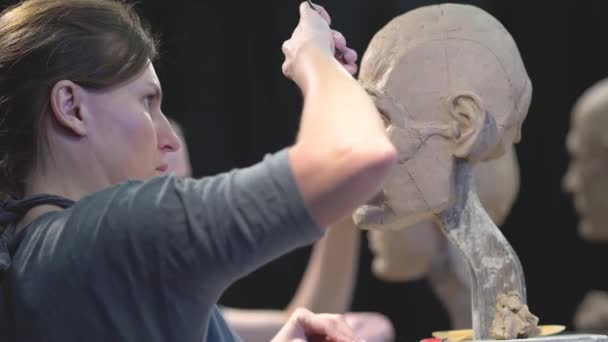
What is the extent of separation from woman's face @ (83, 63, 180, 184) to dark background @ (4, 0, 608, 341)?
1.72 metres

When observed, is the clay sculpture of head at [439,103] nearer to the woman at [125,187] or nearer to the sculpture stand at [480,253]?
the sculpture stand at [480,253]

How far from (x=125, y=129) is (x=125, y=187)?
233mm

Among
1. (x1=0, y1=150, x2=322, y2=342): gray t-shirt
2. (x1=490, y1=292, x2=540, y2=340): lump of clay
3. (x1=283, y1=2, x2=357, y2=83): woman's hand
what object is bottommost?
(x1=490, y1=292, x2=540, y2=340): lump of clay

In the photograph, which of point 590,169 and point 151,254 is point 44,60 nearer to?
point 151,254

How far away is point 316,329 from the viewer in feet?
5.14

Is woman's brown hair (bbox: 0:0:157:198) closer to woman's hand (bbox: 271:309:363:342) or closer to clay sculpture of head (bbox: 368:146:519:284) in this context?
woman's hand (bbox: 271:309:363:342)

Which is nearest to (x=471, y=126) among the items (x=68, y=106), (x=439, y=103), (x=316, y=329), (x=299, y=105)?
(x=439, y=103)

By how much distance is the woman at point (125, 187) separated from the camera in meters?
1.18

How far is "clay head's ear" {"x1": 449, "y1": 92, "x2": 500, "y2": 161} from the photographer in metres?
1.85

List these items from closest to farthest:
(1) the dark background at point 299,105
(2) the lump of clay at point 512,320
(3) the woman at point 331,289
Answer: (2) the lump of clay at point 512,320
(3) the woman at point 331,289
(1) the dark background at point 299,105

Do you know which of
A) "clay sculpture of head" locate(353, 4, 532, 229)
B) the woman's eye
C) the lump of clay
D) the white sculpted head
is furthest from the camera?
the white sculpted head

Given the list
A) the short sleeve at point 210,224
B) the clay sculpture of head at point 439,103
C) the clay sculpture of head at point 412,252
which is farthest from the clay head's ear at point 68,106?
the clay sculpture of head at point 412,252

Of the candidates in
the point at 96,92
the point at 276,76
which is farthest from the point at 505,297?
the point at 276,76

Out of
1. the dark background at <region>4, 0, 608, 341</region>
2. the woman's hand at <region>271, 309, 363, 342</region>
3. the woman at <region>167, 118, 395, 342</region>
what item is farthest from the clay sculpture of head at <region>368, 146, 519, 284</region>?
the woman's hand at <region>271, 309, 363, 342</region>
